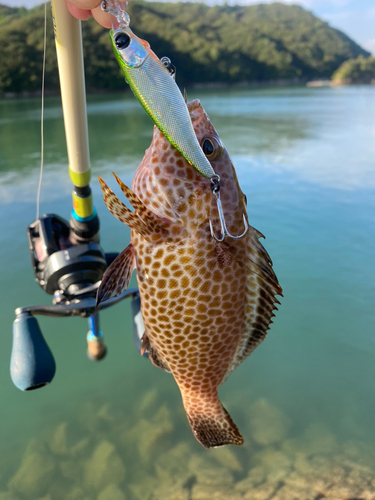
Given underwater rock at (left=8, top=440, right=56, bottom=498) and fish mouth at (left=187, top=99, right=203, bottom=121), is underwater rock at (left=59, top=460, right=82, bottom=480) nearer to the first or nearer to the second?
underwater rock at (left=8, top=440, right=56, bottom=498)

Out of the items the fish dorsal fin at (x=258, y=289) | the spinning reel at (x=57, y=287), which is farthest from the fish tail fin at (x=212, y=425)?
the spinning reel at (x=57, y=287)

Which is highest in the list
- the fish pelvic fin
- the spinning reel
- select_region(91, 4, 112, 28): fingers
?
select_region(91, 4, 112, 28): fingers

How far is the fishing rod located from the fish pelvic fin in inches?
44.6

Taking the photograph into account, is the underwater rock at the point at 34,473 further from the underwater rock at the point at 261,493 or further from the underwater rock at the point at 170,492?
the underwater rock at the point at 261,493

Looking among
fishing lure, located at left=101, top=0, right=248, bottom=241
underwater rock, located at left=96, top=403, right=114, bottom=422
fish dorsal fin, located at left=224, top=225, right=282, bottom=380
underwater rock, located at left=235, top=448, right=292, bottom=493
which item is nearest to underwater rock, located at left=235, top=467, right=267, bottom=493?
underwater rock, located at left=235, top=448, right=292, bottom=493

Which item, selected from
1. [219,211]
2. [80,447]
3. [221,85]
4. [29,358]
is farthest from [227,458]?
[221,85]

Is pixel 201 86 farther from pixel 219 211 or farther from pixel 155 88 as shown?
pixel 155 88

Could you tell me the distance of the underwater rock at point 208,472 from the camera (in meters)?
2.77

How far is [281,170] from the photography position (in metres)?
9.66

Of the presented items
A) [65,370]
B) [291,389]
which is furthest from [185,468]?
[65,370]

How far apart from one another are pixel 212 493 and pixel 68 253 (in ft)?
6.59

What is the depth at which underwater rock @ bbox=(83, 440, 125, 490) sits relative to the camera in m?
2.80

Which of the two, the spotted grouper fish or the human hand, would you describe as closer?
the spotted grouper fish

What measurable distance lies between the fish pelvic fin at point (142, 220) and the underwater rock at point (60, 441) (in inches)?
96.0
